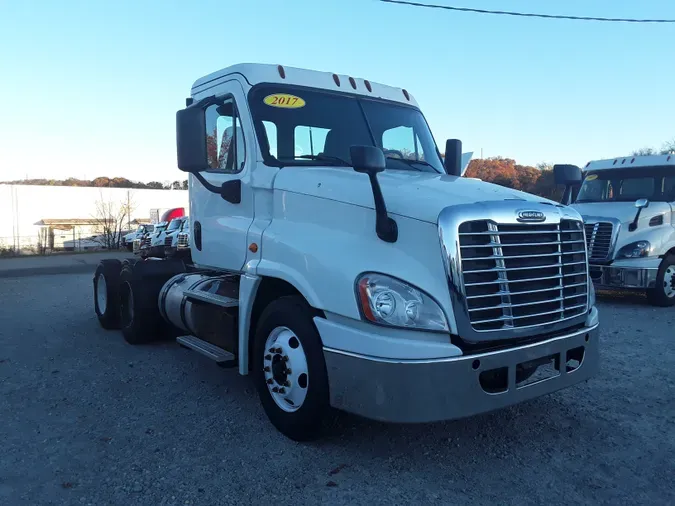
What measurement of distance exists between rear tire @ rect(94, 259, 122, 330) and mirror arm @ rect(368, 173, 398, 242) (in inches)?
216

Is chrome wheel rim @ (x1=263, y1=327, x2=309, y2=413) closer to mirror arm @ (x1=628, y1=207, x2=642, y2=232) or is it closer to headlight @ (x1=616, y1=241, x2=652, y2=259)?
headlight @ (x1=616, y1=241, x2=652, y2=259)

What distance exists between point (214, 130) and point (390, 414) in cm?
314

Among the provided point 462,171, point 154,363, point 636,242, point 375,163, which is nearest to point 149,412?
point 154,363

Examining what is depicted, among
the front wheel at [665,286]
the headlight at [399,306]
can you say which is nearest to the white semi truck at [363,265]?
the headlight at [399,306]

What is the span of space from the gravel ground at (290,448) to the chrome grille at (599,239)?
14.1 ft

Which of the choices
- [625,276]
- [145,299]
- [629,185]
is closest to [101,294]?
[145,299]

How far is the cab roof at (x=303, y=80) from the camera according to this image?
196 inches

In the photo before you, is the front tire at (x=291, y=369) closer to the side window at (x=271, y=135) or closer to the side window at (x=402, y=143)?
the side window at (x=271, y=135)

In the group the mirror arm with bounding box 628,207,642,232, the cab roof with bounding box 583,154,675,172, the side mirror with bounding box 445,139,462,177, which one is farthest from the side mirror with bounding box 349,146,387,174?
the cab roof with bounding box 583,154,675,172

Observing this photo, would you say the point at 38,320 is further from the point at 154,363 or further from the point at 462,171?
the point at 462,171

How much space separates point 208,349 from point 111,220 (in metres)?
45.8

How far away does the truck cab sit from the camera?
9.89 meters

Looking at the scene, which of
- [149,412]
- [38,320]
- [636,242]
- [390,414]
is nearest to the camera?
[390,414]

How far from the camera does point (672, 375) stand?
19.0 ft
